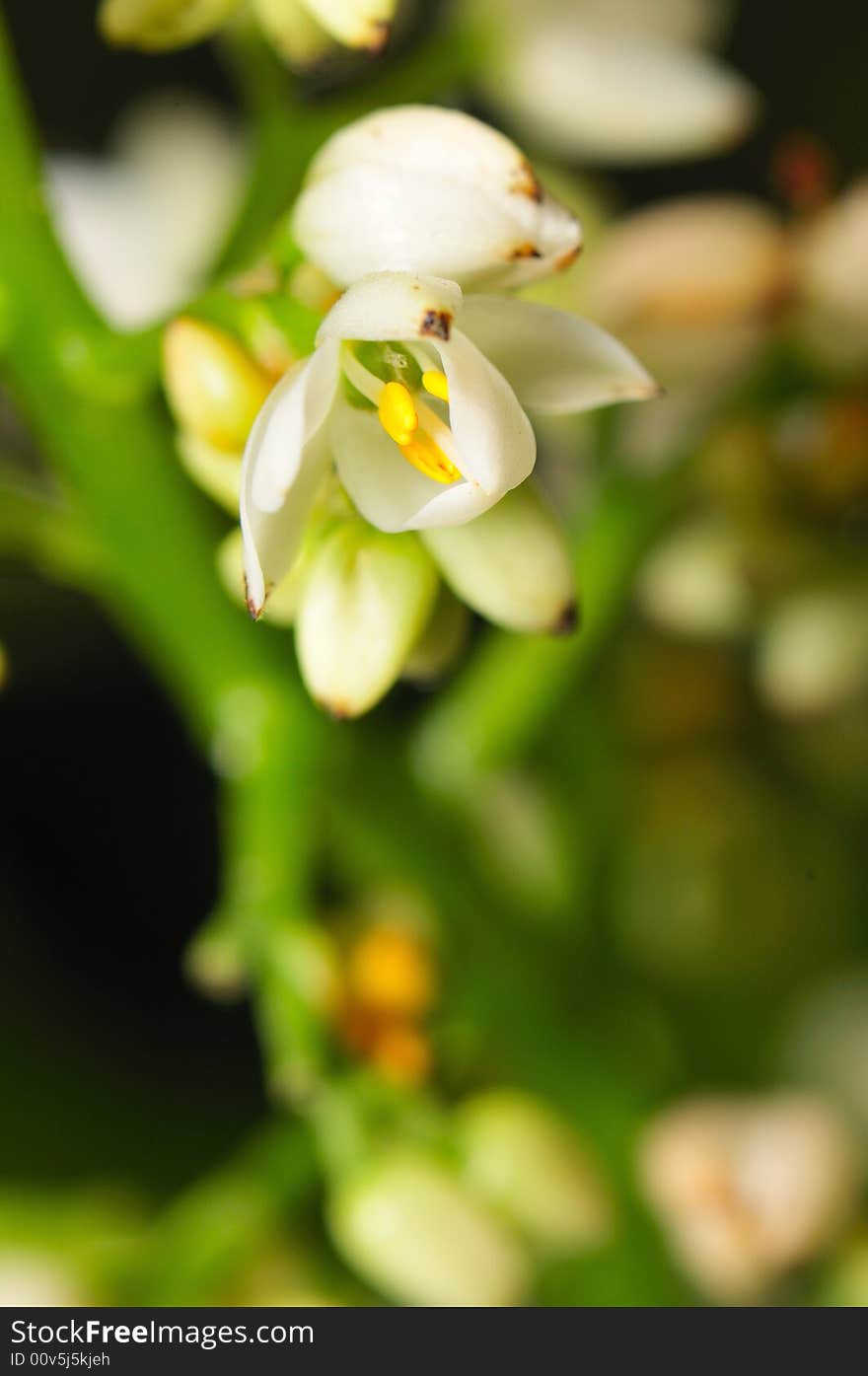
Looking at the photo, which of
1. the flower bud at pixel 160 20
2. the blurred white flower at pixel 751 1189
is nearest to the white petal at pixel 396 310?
the flower bud at pixel 160 20

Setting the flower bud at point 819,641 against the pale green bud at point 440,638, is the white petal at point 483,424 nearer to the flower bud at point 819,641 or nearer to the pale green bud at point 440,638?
the pale green bud at point 440,638

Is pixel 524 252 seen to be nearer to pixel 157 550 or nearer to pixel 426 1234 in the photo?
pixel 157 550

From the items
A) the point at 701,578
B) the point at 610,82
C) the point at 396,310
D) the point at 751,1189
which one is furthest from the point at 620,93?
the point at 751,1189

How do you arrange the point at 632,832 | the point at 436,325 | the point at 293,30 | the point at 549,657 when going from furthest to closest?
the point at 632,832
the point at 549,657
the point at 293,30
the point at 436,325

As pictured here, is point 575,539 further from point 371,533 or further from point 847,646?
point 371,533

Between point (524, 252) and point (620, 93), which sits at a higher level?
point (620, 93)
